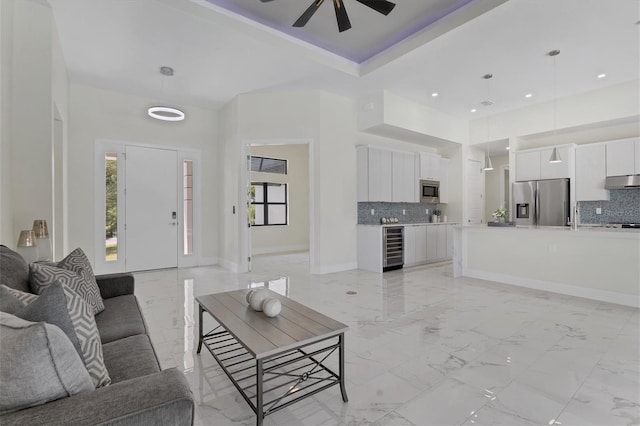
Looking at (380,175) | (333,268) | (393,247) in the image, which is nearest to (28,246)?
(333,268)

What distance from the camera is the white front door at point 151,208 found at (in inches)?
216

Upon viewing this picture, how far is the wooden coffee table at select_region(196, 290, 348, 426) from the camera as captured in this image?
5.14 ft

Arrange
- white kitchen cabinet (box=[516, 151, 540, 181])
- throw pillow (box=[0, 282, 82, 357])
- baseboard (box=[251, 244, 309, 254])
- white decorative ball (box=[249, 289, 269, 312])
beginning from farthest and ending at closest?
baseboard (box=[251, 244, 309, 254]) < white kitchen cabinet (box=[516, 151, 540, 181]) < white decorative ball (box=[249, 289, 269, 312]) < throw pillow (box=[0, 282, 82, 357])

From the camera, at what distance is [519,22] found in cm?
347

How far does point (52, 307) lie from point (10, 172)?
9.17 feet

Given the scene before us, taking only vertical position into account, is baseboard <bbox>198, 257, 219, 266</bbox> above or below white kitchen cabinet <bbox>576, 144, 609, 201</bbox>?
below

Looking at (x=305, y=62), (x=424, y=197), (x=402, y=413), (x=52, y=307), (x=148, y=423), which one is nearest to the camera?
(x=148, y=423)

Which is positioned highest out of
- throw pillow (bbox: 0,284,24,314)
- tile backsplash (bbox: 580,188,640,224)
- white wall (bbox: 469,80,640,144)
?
white wall (bbox: 469,80,640,144)

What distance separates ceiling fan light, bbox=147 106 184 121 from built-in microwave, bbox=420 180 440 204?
487 centimetres

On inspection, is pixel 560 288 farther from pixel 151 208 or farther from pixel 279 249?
pixel 151 208

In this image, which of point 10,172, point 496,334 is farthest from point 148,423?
point 10,172

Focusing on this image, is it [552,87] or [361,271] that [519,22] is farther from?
[361,271]

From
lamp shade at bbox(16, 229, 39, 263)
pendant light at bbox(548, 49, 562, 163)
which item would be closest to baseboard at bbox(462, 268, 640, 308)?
pendant light at bbox(548, 49, 562, 163)

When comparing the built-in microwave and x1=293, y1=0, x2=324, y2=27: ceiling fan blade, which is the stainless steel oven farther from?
x1=293, y1=0, x2=324, y2=27: ceiling fan blade
